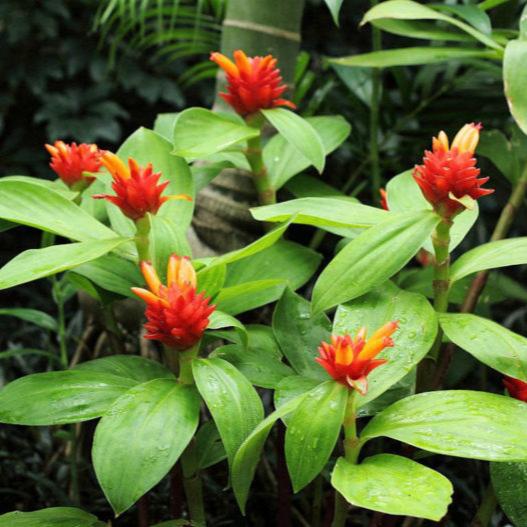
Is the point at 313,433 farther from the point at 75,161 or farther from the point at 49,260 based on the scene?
the point at 75,161

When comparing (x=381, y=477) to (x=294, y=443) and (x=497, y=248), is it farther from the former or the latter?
(x=497, y=248)

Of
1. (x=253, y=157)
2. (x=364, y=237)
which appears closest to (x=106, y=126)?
(x=253, y=157)

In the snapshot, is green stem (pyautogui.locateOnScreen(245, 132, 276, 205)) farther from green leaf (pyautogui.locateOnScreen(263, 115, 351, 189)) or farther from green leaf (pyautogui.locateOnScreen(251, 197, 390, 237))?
green leaf (pyautogui.locateOnScreen(251, 197, 390, 237))

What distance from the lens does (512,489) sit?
2.82 feet

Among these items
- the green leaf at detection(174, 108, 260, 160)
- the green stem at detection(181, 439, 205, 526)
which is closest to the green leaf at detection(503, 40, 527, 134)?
the green leaf at detection(174, 108, 260, 160)

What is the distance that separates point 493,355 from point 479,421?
4.5 inches

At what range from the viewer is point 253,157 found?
3.81ft

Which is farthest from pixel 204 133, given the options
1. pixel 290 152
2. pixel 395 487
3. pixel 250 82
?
pixel 395 487

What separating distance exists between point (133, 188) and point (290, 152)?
1.28 ft

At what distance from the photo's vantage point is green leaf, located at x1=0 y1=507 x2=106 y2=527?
2.94 ft

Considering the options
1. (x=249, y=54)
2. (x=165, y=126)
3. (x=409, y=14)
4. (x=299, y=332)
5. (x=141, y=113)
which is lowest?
(x=141, y=113)

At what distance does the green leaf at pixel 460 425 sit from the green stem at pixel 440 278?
0.16 m

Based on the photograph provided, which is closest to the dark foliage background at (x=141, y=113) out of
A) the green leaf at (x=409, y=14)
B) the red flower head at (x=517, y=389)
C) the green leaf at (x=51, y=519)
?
the green leaf at (x=409, y=14)

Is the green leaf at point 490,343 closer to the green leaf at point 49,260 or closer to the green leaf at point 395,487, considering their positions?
the green leaf at point 395,487
